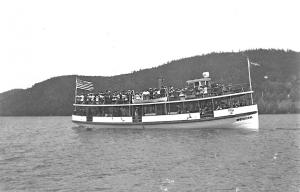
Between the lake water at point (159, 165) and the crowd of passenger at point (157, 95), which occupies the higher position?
the crowd of passenger at point (157, 95)

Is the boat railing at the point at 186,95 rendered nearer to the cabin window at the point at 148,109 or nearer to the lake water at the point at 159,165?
the cabin window at the point at 148,109

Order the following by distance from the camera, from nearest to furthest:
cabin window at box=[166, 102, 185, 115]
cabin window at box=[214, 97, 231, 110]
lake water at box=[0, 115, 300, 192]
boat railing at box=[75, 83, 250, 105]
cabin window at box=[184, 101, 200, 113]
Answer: lake water at box=[0, 115, 300, 192] < cabin window at box=[214, 97, 231, 110] < boat railing at box=[75, 83, 250, 105] < cabin window at box=[184, 101, 200, 113] < cabin window at box=[166, 102, 185, 115]

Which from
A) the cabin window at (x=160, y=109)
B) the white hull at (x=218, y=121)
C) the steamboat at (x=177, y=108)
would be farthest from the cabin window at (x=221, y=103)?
the cabin window at (x=160, y=109)

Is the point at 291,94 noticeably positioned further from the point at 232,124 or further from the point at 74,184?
the point at 74,184

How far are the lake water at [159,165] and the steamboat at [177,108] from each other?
17.6 ft

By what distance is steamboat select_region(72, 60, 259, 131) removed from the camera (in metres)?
48.8

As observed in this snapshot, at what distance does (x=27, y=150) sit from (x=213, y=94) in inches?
881

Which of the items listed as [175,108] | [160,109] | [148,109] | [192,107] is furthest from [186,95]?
[148,109]

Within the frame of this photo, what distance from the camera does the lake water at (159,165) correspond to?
905 inches

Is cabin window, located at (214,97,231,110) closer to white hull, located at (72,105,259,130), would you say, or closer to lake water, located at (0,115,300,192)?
white hull, located at (72,105,259,130)

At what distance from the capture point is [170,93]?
182ft

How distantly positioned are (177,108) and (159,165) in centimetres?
2530

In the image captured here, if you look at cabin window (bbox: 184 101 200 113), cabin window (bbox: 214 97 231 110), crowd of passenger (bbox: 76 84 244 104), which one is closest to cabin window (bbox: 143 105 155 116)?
crowd of passenger (bbox: 76 84 244 104)

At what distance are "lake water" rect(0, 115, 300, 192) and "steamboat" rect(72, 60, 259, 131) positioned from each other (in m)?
5.37
